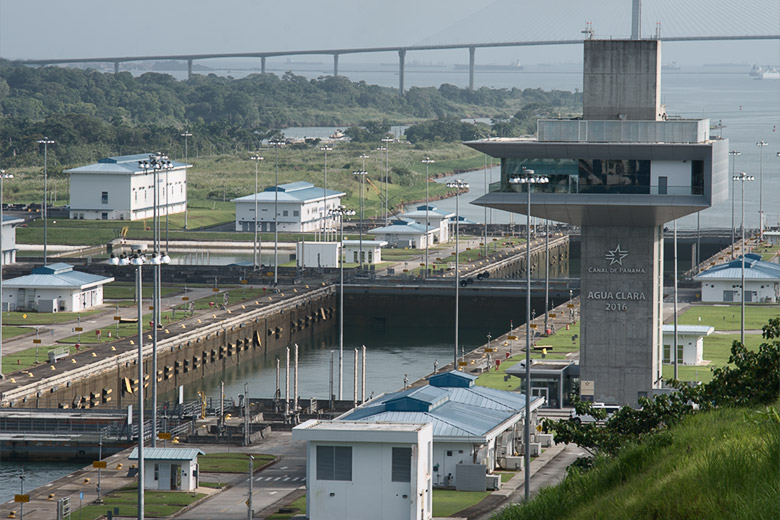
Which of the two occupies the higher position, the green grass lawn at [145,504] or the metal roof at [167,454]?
the metal roof at [167,454]

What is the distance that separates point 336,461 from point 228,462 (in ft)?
38.8

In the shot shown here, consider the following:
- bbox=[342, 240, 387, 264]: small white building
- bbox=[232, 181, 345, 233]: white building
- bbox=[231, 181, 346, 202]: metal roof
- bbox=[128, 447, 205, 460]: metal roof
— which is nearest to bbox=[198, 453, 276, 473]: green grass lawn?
bbox=[128, 447, 205, 460]: metal roof

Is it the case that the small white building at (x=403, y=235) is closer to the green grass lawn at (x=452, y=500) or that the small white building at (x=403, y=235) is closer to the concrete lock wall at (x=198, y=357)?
the concrete lock wall at (x=198, y=357)

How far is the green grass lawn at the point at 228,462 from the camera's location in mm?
51562

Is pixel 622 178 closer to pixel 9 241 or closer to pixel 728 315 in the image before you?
pixel 728 315

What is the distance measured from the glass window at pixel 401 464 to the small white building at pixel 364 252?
281 ft

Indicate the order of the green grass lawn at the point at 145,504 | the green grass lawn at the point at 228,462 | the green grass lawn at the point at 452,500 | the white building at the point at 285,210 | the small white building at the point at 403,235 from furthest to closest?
the white building at the point at 285,210 < the small white building at the point at 403,235 < the green grass lawn at the point at 228,462 < the green grass lawn at the point at 452,500 < the green grass lawn at the point at 145,504

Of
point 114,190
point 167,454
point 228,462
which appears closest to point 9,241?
point 114,190

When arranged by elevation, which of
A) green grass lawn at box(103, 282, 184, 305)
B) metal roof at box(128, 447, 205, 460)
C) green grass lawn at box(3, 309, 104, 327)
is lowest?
metal roof at box(128, 447, 205, 460)

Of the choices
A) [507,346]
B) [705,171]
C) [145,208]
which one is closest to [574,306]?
[507,346]

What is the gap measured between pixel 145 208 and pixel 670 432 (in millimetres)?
138279

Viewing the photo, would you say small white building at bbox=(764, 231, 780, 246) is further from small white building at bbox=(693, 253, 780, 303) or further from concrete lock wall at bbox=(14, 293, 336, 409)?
concrete lock wall at bbox=(14, 293, 336, 409)

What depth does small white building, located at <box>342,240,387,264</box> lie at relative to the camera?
128 meters

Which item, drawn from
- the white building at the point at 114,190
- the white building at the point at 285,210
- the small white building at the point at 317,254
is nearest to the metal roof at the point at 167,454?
the small white building at the point at 317,254
